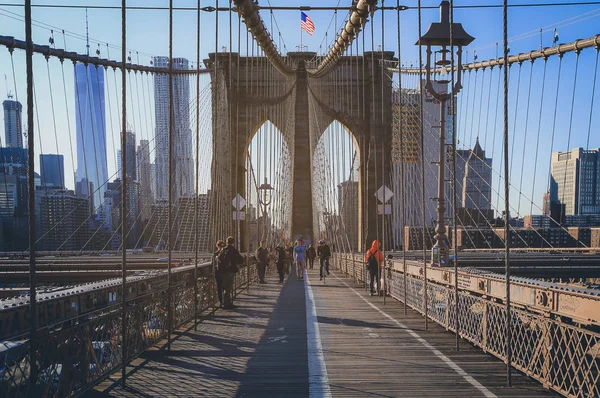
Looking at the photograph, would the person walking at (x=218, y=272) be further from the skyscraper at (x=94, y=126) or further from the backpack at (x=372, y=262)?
the skyscraper at (x=94, y=126)

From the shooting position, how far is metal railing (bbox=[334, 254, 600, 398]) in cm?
488

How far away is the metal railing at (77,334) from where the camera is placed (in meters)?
4.16

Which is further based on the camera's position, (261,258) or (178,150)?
(178,150)

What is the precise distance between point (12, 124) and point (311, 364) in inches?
497

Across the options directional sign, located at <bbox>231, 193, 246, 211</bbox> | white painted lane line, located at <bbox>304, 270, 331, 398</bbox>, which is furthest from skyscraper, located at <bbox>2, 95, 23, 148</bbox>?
white painted lane line, located at <bbox>304, 270, 331, 398</bbox>

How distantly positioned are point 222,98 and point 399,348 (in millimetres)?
25491

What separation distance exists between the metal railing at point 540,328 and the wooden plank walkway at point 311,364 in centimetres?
18

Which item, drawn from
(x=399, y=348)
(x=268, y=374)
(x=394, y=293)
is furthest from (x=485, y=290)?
(x=394, y=293)

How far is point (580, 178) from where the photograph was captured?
39.8 metres

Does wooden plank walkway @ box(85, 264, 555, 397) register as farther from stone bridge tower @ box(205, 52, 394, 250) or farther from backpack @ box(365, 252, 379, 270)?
stone bridge tower @ box(205, 52, 394, 250)

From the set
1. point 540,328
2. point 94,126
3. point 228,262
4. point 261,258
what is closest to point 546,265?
point 261,258

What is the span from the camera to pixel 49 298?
4.98 metres

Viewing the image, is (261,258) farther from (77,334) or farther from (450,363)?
(77,334)

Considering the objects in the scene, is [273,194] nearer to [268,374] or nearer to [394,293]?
[394,293]
